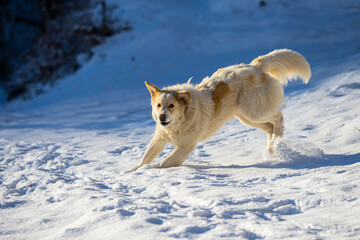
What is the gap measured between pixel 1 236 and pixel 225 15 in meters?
14.7

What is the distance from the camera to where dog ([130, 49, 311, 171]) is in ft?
17.0

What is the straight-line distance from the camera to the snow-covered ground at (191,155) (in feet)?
10.2

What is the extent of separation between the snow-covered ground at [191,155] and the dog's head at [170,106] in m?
0.69

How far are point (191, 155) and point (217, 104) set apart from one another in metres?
1.11

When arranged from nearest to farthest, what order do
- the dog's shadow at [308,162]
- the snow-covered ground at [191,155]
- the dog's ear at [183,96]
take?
1. the snow-covered ground at [191,155]
2. the dog's shadow at [308,162]
3. the dog's ear at [183,96]

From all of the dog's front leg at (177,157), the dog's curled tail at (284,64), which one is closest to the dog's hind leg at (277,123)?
the dog's curled tail at (284,64)

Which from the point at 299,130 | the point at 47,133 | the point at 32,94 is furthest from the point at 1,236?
the point at 32,94

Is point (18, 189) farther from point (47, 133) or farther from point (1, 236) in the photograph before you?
point (47, 133)

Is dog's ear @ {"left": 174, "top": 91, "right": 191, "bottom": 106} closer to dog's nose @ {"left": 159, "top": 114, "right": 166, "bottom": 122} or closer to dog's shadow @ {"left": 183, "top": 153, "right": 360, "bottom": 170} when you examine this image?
dog's nose @ {"left": 159, "top": 114, "right": 166, "bottom": 122}

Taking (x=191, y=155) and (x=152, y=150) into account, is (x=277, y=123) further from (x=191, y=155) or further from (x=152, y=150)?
(x=152, y=150)

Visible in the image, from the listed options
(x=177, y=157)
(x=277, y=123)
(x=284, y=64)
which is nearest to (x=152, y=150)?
(x=177, y=157)

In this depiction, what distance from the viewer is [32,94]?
1538 centimetres

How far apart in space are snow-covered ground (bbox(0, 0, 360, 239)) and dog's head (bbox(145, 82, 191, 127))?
2.28 feet

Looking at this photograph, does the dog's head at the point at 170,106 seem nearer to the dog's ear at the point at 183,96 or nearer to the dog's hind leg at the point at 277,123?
the dog's ear at the point at 183,96
